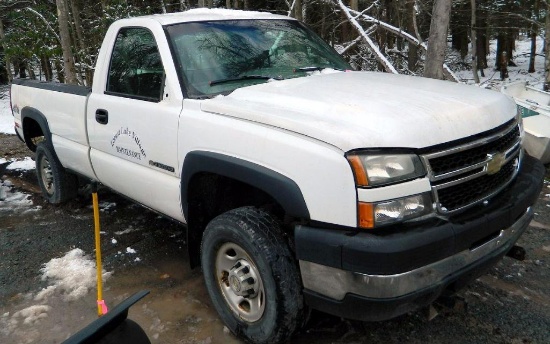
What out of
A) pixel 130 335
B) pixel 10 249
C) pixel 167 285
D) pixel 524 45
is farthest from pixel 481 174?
pixel 524 45

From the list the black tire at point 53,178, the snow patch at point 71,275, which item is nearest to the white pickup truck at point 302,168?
the snow patch at point 71,275

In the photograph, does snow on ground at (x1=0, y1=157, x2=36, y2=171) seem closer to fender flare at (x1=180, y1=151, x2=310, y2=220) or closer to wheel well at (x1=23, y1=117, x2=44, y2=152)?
wheel well at (x1=23, y1=117, x2=44, y2=152)

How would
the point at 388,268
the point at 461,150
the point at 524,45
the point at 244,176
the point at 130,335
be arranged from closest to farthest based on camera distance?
the point at 130,335 < the point at 388,268 < the point at 461,150 < the point at 244,176 < the point at 524,45

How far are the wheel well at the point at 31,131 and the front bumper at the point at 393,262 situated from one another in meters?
4.52

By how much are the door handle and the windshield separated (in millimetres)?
921

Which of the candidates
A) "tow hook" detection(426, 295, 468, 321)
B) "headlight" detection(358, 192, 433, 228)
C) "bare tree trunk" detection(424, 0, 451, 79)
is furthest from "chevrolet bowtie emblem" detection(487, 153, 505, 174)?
"bare tree trunk" detection(424, 0, 451, 79)

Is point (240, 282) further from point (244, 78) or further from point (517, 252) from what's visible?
point (517, 252)

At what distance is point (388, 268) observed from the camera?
217cm

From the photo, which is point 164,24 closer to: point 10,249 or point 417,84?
point 417,84

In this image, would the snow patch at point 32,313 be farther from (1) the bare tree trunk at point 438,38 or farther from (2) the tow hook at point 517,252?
(1) the bare tree trunk at point 438,38

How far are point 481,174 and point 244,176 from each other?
126 cm

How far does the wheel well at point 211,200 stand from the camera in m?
3.05

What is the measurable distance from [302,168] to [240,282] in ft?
2.80

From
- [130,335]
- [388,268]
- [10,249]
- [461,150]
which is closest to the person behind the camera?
[130,335]
